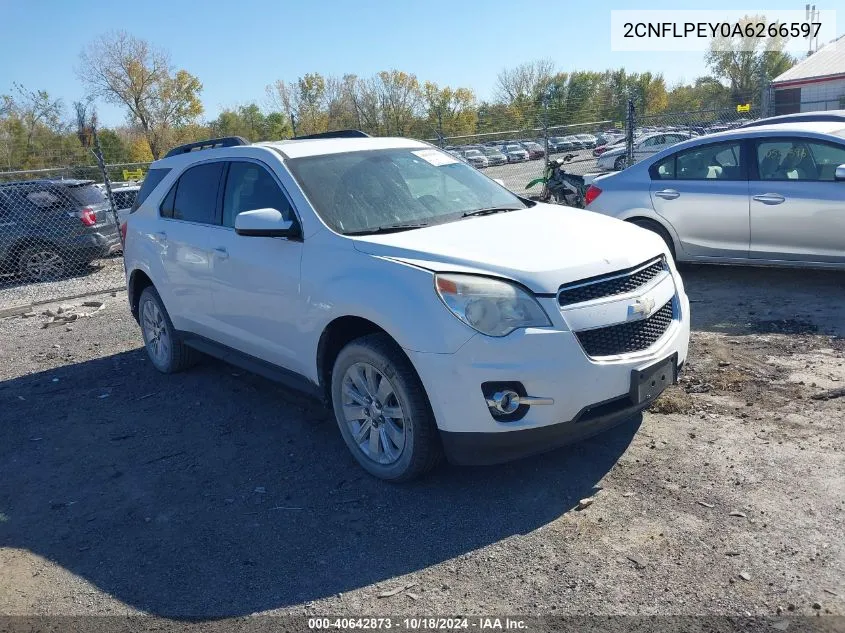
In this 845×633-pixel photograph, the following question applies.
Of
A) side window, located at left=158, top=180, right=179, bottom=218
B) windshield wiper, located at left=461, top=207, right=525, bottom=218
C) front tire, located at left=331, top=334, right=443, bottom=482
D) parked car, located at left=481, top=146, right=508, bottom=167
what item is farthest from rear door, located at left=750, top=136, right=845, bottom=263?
parked car, located at left=481, top=146, right=508, bottom=167

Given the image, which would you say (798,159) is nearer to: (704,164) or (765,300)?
(704,164)

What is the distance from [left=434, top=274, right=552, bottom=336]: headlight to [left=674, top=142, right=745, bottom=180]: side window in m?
4.98

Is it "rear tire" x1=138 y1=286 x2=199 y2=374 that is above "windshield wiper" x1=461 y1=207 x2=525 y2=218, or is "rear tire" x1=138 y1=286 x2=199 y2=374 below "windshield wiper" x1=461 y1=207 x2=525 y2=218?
below

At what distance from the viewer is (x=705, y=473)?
387 cm

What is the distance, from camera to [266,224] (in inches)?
174

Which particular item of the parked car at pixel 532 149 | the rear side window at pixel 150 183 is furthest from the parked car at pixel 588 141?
the rear side window at pixel 150 183

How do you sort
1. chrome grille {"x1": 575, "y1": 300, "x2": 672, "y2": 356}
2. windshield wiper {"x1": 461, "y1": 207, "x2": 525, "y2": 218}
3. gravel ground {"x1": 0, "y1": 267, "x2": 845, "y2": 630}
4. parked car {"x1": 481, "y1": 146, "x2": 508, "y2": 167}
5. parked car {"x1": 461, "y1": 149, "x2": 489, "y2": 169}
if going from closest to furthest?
gravel ground {"x1": 0, "y1": 267, "x2": 845, "y2": 630} < chrome grille {"x1": 575, "y1": 300, "x2": 672, "y2": 356} < windshield wiper {"x1": 461, "y1": 207, "x2": 525, "y2": 218} < parked car {"x1": 461, "y1": 149, "x2": 489, "y2": 169} < parked car {"x1": 481, "y1": 146, "x2": 508, "y2": 167}

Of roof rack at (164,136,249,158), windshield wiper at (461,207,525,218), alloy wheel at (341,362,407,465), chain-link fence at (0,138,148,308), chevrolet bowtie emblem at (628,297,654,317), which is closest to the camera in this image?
chevrolet bowtie emblem at (628,297,654,317)

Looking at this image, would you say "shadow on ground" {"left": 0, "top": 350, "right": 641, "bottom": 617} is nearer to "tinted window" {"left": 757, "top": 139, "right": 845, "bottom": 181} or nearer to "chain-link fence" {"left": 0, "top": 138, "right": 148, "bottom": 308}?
"tinted window" {"left": 757, "top": 139, "right": 845, "bottom": 181}

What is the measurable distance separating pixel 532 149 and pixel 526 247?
2792 cm

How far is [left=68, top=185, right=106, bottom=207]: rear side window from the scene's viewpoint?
41.5ft

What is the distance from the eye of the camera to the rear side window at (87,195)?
12.7 meters

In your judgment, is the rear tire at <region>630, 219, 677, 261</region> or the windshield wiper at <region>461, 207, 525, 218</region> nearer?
the windshield wiper at <region>461, 207, 525, 218</region>

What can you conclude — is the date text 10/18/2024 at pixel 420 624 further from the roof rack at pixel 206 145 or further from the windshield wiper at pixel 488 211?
the roof rack at pixel 206 145
